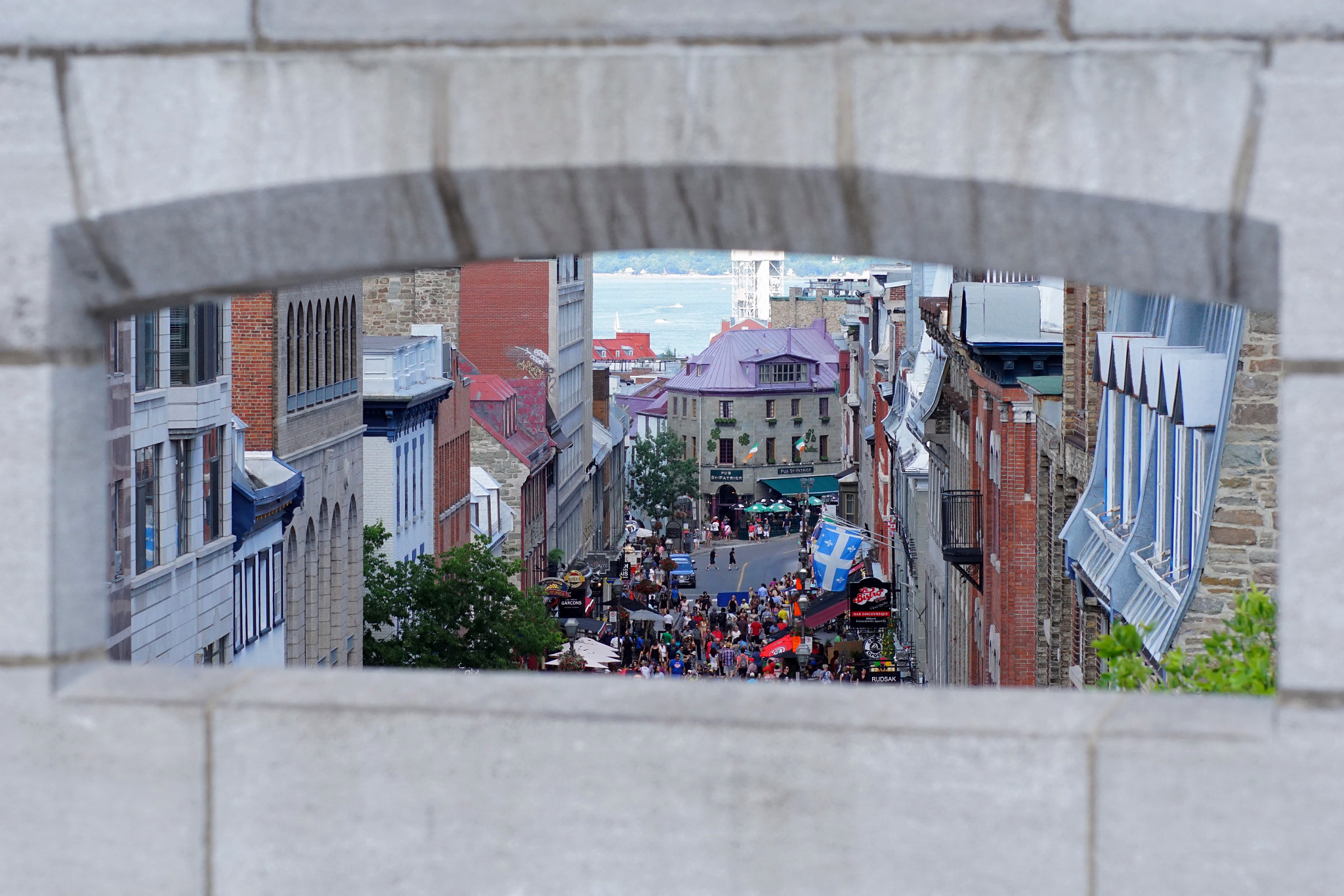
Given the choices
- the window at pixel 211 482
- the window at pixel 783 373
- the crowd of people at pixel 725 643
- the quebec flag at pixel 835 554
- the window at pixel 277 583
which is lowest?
the crowd of people at pixel 725 643

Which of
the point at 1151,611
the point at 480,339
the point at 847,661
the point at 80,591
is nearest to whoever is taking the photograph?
the point at 80,591

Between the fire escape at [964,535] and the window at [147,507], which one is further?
the fire escape at [964,535]

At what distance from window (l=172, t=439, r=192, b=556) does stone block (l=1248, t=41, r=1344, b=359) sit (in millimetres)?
25360

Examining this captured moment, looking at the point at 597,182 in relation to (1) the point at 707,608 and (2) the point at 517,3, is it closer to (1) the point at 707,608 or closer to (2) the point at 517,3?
(2) the point at 517,3

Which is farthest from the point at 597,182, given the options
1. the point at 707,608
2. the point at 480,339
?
the point at 480,339

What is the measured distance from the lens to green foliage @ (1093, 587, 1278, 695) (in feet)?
27.1

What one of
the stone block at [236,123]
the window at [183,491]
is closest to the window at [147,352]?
the window at [183,491]

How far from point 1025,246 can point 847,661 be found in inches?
2125

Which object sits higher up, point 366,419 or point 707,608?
point 366,419

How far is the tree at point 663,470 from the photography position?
127 m

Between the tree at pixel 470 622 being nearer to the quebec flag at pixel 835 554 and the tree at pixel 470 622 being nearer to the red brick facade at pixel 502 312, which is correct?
the quebec flag at pixel 835 554

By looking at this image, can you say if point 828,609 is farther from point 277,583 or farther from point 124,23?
point 124,23

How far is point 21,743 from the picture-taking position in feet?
13.3

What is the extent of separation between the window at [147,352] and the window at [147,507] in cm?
96
